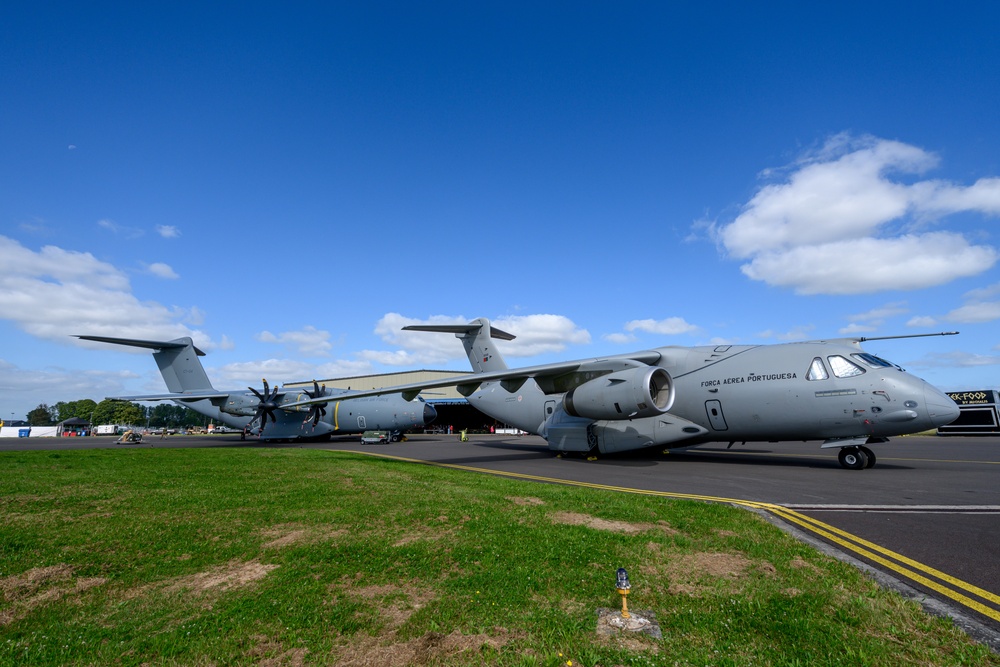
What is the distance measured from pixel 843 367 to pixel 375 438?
2556cm

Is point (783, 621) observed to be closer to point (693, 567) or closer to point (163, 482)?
point (693, 567)

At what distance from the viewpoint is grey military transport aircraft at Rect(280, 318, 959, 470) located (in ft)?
40.4

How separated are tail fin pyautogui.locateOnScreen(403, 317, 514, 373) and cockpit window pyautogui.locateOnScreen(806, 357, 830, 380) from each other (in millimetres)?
12482

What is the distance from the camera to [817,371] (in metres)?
13.3

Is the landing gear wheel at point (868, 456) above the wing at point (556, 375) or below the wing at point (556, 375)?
below

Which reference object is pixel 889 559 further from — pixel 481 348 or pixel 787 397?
pixel 481 348

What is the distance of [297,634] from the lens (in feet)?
10.6

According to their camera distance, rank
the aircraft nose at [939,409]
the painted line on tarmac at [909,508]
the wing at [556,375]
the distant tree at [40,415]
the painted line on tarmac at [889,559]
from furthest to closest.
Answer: the distant tree at [40,415] < the wing at [556,375] < the aircraft nose at [939,409] < the painted line on tarmac at [909,508] < the painted line on tarmac at [889,559]

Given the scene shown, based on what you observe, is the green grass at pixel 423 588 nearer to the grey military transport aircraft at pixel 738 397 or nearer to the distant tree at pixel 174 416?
the grey military transport aircraft at pixel 738 397

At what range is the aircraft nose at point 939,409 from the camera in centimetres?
1165

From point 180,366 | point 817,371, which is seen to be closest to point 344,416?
point 180,366

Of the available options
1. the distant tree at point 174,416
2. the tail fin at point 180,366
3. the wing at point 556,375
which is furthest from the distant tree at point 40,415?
the wing at point 556,375

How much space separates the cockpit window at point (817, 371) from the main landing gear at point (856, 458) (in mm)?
2077

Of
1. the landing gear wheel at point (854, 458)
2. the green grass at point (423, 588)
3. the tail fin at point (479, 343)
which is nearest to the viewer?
the green grass at point (423, 588)
